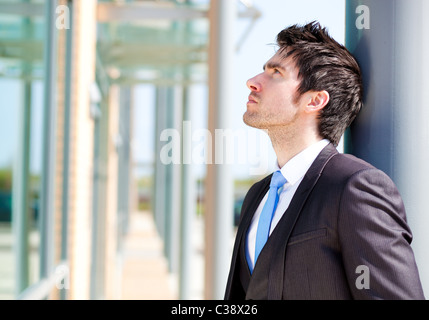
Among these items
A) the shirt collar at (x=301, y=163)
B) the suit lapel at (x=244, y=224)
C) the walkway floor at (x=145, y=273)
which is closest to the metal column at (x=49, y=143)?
the suit lapel at (x=244, y=224)

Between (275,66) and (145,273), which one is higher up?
(275,66)

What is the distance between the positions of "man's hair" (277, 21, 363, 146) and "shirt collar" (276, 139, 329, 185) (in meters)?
0.05

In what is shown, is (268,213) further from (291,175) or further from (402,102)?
(402,102)

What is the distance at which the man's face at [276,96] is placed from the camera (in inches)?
67.7

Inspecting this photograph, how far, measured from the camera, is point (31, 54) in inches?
176

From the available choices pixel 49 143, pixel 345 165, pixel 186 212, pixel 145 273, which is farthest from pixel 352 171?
pixel 145 273

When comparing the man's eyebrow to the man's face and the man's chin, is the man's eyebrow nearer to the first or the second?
the man's face

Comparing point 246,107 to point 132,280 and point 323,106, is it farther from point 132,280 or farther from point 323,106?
point 132,280

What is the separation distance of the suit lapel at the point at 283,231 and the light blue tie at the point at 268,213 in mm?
114

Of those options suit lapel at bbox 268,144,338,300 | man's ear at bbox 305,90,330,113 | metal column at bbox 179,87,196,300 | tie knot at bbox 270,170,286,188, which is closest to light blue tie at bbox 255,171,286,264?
tie knot at bbox 270,170,286,188

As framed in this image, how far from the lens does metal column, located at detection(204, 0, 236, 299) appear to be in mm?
4453

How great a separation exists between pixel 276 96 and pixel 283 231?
1.57 ft

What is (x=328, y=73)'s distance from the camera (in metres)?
1.69
